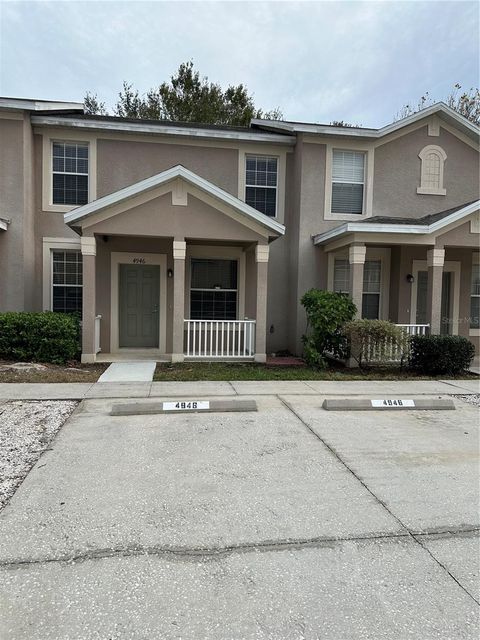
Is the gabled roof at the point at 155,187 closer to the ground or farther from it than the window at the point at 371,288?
farther from it

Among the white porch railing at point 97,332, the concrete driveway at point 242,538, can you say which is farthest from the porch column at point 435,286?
the white porch railing at point 97,332

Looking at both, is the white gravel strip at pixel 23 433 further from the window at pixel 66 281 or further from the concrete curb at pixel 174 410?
the window at pixel 66 281

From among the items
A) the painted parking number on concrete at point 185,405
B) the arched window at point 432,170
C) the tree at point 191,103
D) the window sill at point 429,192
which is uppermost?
the tree at point 191,103

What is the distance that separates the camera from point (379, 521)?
350cm

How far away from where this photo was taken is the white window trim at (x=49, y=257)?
11367 mm

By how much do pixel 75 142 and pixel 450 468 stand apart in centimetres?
1097

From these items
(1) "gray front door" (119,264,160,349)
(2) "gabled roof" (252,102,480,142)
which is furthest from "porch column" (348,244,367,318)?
(1) "gray front door" (119,264,160,349)

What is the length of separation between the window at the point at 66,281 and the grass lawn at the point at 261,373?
3.30 m

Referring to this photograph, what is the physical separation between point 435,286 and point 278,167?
5.16m

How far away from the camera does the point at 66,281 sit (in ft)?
38.0

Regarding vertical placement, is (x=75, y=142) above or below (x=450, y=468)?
above

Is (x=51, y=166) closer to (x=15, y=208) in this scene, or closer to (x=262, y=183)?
(x=15, y=208)

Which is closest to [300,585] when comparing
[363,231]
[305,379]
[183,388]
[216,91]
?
[183,388]

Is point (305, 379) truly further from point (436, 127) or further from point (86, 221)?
point (436, 127)
